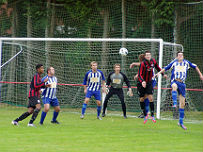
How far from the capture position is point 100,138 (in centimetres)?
1011

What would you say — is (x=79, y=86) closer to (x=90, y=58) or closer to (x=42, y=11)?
(x=90, y=58)

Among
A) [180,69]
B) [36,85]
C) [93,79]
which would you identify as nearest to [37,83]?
[36,85]


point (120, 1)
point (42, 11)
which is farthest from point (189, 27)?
point (42, 11)

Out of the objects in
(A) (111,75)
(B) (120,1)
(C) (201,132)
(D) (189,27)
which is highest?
(B) (120,1)

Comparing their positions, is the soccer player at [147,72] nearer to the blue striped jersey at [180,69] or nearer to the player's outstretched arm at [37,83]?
the blue striped jersey at [180,69]

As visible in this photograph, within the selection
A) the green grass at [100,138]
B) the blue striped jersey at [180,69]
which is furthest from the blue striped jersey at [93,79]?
the blue striped jersey at [180,69]

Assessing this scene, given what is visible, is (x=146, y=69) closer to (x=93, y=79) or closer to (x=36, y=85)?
(x=93, y=79)

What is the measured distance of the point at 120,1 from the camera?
2050cm

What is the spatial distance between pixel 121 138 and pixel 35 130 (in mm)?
2507

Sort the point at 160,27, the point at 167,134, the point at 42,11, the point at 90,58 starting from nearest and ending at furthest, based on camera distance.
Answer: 1. the point at 167,134
2. the point at 90,58
3. the point at 160,27
4. the point at 42,11

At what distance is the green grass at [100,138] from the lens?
865cm

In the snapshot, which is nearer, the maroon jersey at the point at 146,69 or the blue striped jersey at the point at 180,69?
the blue striped jersey at the point at 180,69

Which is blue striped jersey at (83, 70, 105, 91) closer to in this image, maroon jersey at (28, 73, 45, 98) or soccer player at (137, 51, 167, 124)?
soccer player at (137, 51, 167, 124)

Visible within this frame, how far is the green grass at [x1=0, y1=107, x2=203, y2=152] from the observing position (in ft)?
28.4
